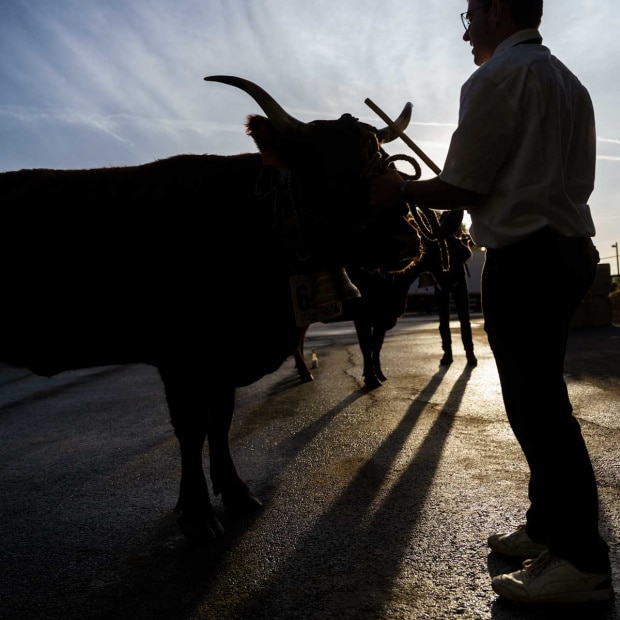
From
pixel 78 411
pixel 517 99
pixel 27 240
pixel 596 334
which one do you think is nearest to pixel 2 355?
pixel 27 240

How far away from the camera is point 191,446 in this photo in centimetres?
286

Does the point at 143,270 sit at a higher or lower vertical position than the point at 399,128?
lower

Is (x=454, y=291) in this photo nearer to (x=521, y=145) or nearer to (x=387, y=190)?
(x=387, y=190)

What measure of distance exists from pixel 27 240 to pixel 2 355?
0.65 meters

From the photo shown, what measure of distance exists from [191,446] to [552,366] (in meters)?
1.76

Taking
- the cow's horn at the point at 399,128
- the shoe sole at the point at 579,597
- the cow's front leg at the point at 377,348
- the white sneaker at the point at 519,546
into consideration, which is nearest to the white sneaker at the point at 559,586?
the shoe sole at the point at 579,597

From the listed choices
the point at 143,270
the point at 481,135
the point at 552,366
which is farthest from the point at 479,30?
the point at 143,270

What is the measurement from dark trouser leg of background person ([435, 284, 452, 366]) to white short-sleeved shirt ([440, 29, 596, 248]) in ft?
20.9

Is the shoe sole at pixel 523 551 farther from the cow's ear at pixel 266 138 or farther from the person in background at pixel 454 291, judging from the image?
the person in background at pixel 454 291

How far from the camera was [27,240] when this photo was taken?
2.89 metres

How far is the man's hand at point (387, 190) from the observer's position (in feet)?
7.22

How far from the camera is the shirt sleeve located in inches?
76.0

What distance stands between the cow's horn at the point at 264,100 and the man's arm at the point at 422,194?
64cm

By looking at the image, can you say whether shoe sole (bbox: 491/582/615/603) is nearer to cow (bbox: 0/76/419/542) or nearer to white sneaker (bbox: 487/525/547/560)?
white sneaker (bbox: 487/525/547/560)
